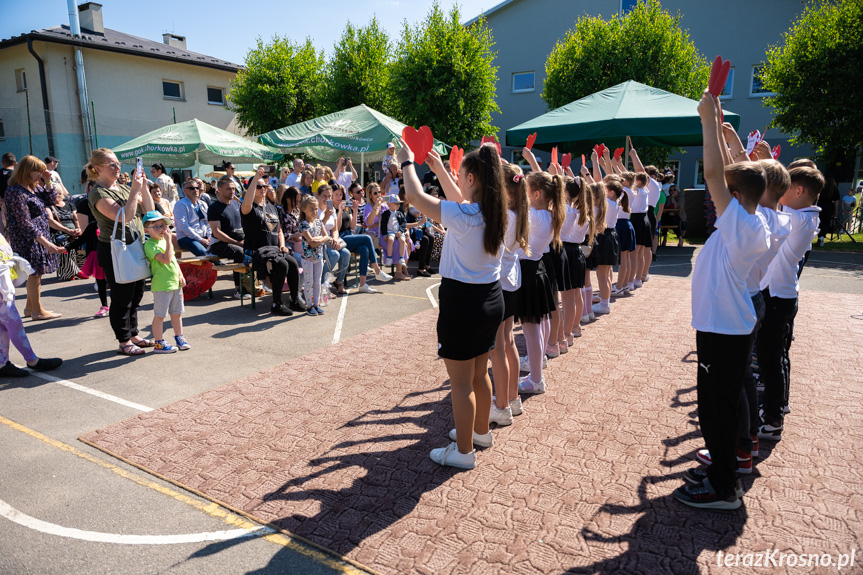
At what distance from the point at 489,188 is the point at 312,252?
17.3 ft

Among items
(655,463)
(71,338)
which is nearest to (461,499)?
(655,463)

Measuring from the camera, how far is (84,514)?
10.5ft

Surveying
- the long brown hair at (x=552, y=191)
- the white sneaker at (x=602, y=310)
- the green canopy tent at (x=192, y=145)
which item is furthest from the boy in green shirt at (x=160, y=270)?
the green canopy tent at (x=192, y=145)

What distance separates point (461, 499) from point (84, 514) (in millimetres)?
2253

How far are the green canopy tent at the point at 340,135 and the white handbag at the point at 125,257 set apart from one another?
700 centimetres

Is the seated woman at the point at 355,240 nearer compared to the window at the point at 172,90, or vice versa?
the seated woman at the point at 355,240

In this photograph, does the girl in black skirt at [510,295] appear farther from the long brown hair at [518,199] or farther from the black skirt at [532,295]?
the black skirt at [532,295]

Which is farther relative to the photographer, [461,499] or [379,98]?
[379,98]

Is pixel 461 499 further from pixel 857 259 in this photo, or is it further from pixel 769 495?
pixel 857 259

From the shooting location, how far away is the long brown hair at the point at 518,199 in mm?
3627

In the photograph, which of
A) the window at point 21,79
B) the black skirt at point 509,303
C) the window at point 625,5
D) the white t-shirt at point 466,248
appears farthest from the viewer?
the window at point 625,5

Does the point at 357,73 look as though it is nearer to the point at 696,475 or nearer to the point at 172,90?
the point at 172,90

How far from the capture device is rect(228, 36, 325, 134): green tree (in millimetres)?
25281

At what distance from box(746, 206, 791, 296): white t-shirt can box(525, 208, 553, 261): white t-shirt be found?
1567mm
